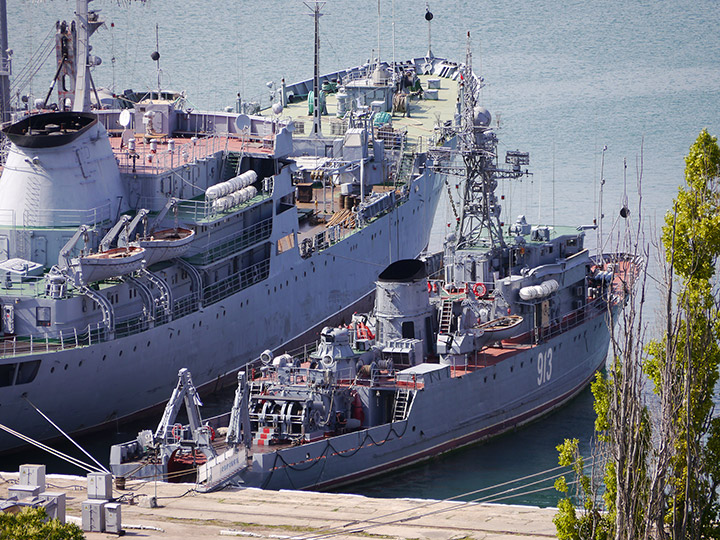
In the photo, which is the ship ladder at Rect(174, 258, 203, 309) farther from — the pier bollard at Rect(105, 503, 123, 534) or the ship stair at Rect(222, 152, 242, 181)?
the pier bollard at Rect(105, 503, 123, 534)

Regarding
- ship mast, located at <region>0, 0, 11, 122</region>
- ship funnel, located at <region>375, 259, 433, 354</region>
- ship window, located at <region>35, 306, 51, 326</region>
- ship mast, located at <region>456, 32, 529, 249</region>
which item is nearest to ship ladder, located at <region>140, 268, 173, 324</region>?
ship window, located at <region>35, 306, 51, 326</region>

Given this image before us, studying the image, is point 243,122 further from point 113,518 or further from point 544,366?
point 113,518

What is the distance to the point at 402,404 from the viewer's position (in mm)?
36844

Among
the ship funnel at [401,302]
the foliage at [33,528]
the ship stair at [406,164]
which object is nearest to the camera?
the foliage at [33,528]

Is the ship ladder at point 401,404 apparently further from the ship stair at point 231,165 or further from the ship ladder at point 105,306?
the ship stair at point 231,165

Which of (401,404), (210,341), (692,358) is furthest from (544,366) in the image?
(692,358)

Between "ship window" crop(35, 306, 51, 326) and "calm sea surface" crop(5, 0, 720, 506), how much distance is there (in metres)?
3.77

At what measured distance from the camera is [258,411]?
35250 millimetres

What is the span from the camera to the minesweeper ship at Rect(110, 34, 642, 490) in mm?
33188

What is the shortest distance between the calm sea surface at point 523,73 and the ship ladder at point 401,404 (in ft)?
5.56

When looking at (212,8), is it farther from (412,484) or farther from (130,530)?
(130,530)

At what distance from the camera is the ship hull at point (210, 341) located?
3703 centimetres

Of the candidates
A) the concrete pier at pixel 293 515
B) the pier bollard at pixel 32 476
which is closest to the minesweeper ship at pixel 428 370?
the concrete pier at pixel 293 515

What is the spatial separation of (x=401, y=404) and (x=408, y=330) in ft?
10.7
